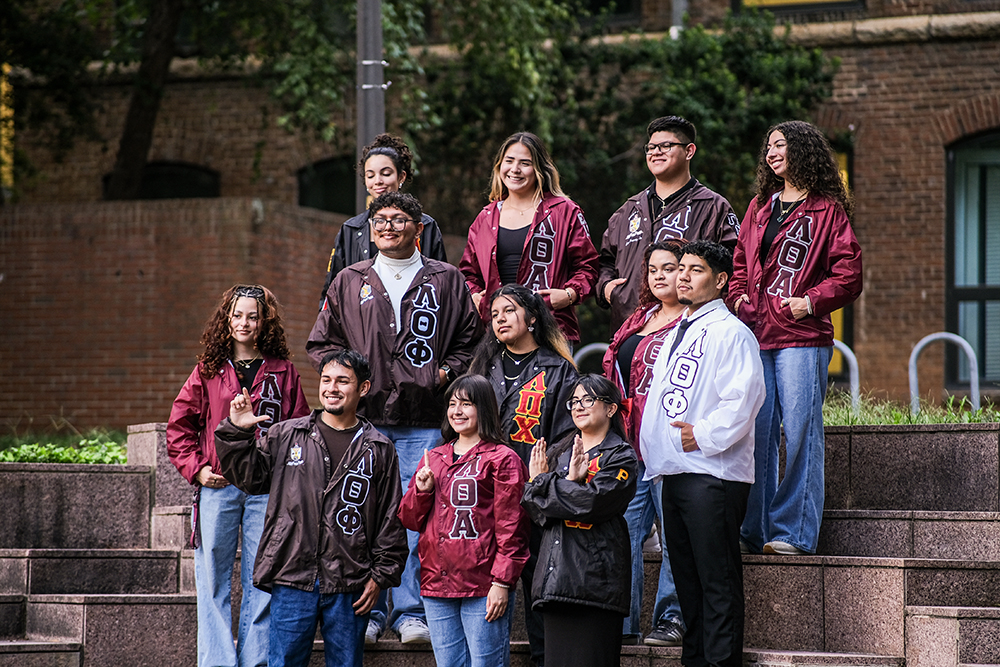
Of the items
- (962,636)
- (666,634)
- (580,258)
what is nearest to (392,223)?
(580,258)

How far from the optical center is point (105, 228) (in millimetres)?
12445

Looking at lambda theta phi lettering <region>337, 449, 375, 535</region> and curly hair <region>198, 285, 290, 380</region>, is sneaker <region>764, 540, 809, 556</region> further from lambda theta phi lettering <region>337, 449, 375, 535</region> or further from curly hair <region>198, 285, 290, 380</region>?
curly hair <region>198, 285, 290, 380</region>

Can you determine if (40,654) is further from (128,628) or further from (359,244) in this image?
(359,244)

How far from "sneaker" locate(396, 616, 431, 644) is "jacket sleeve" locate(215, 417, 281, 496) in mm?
966

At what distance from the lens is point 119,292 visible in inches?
489

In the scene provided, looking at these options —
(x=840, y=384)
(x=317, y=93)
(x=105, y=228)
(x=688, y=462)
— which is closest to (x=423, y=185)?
(x=317, y=93)

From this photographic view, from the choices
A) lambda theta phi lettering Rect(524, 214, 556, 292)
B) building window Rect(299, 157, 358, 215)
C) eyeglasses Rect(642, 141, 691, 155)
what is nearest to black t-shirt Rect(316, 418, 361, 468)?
lambda theta phi lettering Rect(524, 214, 556, 292)

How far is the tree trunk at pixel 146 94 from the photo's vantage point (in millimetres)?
13750

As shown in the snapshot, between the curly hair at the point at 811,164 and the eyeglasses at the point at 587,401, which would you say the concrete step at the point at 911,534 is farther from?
the eyeglasses at the point at 587,401

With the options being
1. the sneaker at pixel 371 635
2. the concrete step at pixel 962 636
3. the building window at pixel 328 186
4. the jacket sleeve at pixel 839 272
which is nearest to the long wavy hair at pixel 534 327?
the jacket sleeve at pixel 839 272

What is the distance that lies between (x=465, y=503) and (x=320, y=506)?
668mm

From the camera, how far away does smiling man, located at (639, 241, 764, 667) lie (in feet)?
18.2

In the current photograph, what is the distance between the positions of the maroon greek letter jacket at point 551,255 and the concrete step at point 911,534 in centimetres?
176

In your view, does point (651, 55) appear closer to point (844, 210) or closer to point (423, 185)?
point (423, 185)
